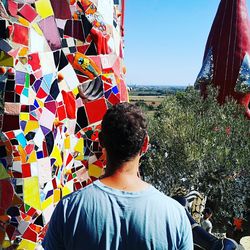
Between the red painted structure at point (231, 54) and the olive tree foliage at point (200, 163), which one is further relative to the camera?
the red painted structure at point (231, 54)

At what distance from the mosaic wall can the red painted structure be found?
1394 centimetres

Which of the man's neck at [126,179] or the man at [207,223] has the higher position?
the man's neck at [126,179]

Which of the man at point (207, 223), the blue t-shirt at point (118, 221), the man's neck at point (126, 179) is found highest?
the man's neck at point (126, 179)

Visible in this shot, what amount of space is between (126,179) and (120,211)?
136mm

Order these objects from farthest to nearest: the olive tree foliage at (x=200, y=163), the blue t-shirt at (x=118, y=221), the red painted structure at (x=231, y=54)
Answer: the red painted structure at (x=231, y=54), the olive tree foliage at (x=200, y=163), the blue t-shirt at (x=118, y=221)

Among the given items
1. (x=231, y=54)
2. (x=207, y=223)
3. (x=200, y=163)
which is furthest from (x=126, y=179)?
(x=231, y=54)

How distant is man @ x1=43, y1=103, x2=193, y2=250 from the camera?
1.55 metres

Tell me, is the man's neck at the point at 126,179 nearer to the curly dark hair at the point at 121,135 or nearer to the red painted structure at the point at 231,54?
the curly dark hair at the point at 121,135

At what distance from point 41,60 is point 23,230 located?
1478 millimetres

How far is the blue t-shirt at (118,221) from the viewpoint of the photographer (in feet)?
5.08

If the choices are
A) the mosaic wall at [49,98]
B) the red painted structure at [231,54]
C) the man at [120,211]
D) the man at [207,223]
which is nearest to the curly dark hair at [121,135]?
the man at [120,211]

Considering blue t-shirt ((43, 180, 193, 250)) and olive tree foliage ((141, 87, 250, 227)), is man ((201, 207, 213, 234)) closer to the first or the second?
olive tree foliage ((141, 87, 250, 227))

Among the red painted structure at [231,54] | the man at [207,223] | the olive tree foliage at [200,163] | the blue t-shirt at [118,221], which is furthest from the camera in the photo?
the red painted structure at [231,54]

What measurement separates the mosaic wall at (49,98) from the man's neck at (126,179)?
1.90 meters
